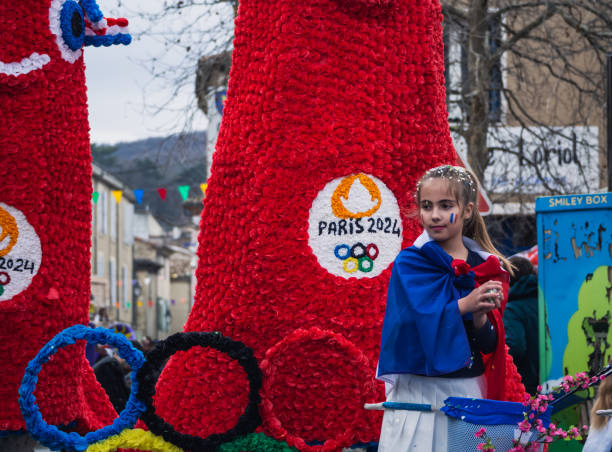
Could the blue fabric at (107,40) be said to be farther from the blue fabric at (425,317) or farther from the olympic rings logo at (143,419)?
the blue fabric at (425,317)

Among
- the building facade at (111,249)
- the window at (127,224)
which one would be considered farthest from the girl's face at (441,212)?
the window at (127,224)

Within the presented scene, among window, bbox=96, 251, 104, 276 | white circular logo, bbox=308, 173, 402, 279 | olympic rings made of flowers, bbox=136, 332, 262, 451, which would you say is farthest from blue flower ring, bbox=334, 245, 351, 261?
window, bbox=96, 251, 104, 276

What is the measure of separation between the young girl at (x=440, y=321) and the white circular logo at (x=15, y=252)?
208 centimetres

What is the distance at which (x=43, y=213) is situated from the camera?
161 inches

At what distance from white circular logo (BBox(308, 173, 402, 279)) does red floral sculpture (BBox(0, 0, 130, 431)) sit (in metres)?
1.33

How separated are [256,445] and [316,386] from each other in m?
0.32

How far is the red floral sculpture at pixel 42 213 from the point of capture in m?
4.04

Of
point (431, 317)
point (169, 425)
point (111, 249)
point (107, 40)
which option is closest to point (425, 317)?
point (431, 317)

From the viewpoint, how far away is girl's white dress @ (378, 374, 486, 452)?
2.48 m

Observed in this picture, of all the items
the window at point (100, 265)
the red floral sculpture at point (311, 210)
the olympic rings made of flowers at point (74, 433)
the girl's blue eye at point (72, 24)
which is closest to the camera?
the olympic rings made of flowers at point (74, 433)

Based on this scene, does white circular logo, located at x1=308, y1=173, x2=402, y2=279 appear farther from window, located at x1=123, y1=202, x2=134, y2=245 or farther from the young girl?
window, located at x1=123, y1=202, x2=134, y2=245

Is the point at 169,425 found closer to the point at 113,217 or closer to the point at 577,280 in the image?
the point at 577,280

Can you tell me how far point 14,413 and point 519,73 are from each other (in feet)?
27.3

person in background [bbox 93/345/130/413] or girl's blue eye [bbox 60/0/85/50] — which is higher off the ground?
girl's blue eye [bbox 60/0/85/50]
